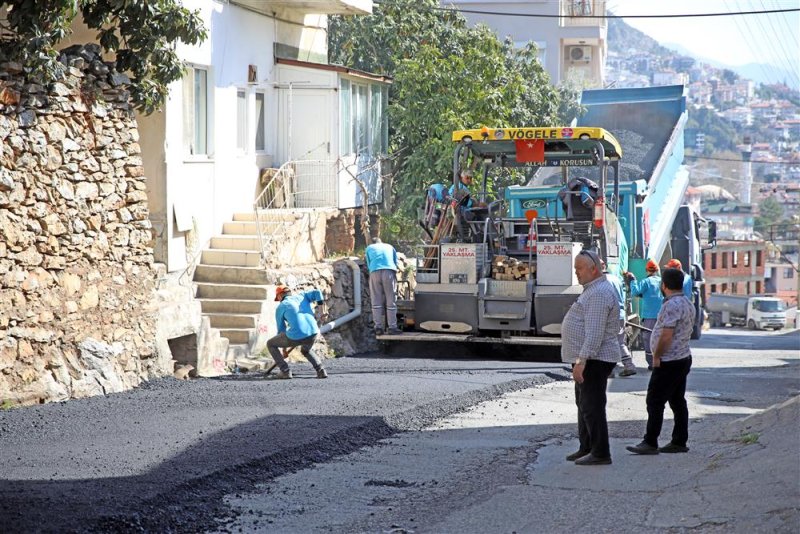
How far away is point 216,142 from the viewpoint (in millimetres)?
17594

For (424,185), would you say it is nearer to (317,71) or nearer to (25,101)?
(317,71)

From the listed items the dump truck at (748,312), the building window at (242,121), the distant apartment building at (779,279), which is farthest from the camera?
the distant apartment building at (779,279)

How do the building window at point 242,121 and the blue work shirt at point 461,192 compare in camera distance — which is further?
the building window at point 242,121

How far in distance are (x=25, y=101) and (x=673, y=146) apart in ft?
39.0

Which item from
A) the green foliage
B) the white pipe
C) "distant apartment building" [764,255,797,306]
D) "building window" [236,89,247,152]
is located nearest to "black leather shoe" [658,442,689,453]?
the white pipe

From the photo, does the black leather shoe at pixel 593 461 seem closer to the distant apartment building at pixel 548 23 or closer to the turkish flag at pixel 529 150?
the turkish flag at pixel 529 150

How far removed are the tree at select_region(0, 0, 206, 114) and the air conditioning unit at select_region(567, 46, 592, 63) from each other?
3595cm

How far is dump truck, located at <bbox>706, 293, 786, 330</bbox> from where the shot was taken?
50094 mm

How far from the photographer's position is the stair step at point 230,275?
16109 mm

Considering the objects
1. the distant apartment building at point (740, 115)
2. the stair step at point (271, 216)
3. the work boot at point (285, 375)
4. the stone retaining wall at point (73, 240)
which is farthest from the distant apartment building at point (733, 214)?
the stone retaining wall at point (73, 240)

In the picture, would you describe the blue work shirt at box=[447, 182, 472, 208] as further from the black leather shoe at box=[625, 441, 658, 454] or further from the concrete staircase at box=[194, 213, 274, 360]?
the black leather shoe at box=[625, 441, 658, 454]

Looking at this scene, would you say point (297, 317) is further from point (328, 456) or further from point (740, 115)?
point (740, 115)

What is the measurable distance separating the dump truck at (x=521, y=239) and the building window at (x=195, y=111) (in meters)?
3.58

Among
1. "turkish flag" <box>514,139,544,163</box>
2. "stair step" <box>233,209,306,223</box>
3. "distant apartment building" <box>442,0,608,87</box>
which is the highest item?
"distant apartment building" <box>442,0,608,87</box>
